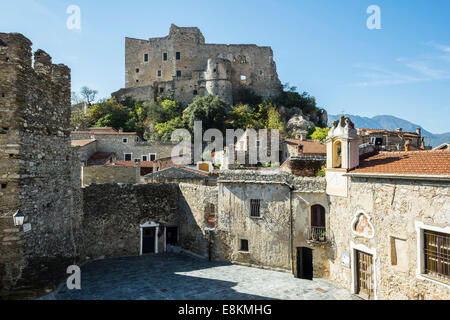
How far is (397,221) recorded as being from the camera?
34.5 feet

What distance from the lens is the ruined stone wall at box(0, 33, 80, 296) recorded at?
9688 millimetres

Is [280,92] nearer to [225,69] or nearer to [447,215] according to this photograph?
[225,69]

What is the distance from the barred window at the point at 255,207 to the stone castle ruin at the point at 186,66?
40.3 m

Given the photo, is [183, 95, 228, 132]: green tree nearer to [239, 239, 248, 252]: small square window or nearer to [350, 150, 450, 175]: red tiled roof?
[239, 239, 248, 252]: small square window

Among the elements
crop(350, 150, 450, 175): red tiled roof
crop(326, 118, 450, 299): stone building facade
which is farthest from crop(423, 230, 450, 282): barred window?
crop(350, 150, 450, 175): red tiled roof

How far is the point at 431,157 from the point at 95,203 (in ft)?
48.2

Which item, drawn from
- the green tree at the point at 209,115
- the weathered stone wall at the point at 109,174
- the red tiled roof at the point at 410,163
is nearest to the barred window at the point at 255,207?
the red tiled roof at the point at 410,163

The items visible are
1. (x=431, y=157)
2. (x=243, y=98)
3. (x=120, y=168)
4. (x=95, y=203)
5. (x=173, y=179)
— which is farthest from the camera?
(x=243, y=98)

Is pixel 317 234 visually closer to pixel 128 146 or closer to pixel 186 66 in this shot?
pixel 128 146

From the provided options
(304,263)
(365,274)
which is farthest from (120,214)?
(365,274)

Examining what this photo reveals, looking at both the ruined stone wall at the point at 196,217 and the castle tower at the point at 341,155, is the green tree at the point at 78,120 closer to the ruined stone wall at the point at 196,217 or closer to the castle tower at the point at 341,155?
the ruined stone wall at the point at 196,217

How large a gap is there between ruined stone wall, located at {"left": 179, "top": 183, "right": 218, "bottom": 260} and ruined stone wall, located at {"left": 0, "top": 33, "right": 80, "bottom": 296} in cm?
653
